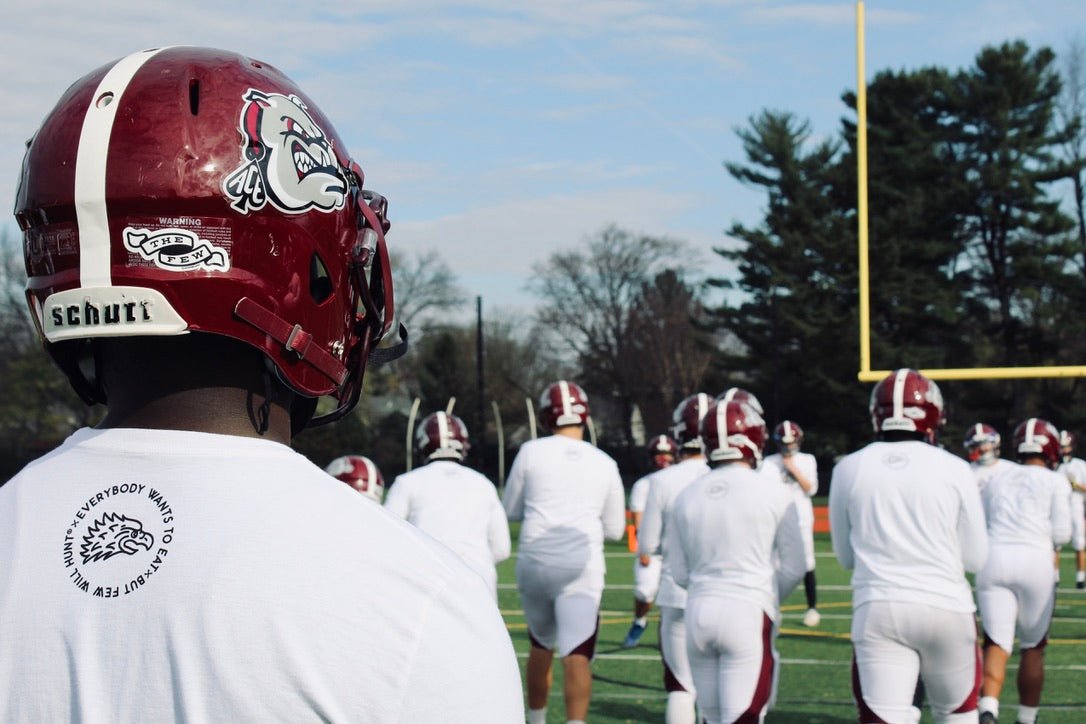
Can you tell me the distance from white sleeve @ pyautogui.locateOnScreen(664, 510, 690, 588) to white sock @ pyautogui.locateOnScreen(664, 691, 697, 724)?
1.14m

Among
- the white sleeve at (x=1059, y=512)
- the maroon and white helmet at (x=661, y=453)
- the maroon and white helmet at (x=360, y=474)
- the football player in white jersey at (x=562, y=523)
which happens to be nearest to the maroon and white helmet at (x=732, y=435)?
the football player in white jersey at (x=562, y=523)

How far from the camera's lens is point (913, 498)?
21.2ft

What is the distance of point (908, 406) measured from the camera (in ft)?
Answer: 22.1

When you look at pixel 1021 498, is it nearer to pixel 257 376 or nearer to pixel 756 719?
pixel 756 719

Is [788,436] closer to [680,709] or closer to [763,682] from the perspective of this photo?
[680,709]

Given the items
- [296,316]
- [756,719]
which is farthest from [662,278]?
[296,316]

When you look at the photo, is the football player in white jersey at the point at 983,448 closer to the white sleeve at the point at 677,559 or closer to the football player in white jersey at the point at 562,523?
the football player in white jersey at the point at 562,523

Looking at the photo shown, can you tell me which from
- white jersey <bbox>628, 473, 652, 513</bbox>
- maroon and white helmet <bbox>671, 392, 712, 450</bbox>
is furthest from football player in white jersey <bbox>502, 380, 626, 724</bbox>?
white jersey <bbox>628, 473, 652, 513</bbox>

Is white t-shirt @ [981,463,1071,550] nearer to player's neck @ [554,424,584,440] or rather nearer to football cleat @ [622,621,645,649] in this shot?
player's neck @ [554,424,584,440]

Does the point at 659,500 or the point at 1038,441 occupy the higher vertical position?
the point at 1038,441

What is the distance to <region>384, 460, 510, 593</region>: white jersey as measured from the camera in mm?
8555

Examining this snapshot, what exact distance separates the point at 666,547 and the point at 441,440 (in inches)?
86.7

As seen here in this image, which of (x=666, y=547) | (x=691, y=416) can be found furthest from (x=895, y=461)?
(x=691, y=416)

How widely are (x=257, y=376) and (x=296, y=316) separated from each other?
0.09 meters
